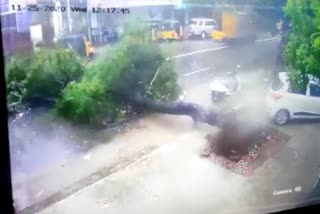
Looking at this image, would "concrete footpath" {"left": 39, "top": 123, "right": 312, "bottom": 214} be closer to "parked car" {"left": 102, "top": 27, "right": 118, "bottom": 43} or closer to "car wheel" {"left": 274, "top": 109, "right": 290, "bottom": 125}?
"car wheel" {"left": 274, "top": 109, "right": 290, "bottom": 125}

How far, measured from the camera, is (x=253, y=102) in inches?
63.3

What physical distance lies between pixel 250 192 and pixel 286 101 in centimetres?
34

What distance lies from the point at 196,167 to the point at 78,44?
0.56m

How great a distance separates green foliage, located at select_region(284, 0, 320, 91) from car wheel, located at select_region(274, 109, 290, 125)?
0.30ft

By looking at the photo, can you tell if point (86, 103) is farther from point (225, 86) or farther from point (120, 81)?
point (225, 86)

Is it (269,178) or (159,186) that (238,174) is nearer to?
(269,178)

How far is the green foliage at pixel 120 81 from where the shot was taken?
52.9 inches

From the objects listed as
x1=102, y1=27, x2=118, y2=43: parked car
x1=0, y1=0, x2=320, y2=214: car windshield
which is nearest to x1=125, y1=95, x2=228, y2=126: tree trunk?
x1=0, y1=0, x2=320, y2=214: car windshield

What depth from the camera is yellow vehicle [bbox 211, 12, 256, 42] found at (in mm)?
1497

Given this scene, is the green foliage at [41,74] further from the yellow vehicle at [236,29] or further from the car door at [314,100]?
the car door at [314,100]

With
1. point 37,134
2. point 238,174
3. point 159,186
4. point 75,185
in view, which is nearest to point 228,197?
point 238,174

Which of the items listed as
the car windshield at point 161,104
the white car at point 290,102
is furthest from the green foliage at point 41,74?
the white car at point 290,102

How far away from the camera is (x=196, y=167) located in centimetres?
155
